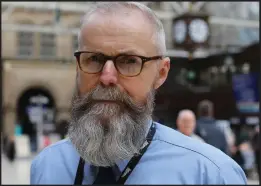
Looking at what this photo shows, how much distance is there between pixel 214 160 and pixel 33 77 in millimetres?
31192

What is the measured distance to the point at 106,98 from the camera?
1489 mm

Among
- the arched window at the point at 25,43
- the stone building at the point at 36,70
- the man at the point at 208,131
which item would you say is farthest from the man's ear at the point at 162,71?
the arched window at the point at 25,43

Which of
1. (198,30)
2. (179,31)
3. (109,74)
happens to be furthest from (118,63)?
(179,31)

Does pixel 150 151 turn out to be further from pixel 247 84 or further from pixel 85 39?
pixel 247 84

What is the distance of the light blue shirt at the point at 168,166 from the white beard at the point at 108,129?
0.04m

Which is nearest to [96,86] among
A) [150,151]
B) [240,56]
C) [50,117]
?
[150,151]

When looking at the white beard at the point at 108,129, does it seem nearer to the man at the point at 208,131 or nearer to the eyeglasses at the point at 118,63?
the eyeglasses at the point at 118,63

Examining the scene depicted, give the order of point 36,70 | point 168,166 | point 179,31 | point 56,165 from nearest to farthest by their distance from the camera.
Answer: point 168,166 < point 56,165 < point 179,31 < point 36,70

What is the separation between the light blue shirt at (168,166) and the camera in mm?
1421

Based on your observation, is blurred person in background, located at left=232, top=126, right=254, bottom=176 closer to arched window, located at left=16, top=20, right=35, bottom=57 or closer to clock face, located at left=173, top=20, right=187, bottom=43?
clock face, located at left=173, top=20, right=187, bottom=43

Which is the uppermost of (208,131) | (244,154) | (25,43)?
(25,43)

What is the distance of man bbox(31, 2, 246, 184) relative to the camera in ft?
4.74

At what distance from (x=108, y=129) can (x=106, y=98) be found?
9 cm

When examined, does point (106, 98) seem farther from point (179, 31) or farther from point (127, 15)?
point (179, 31)
